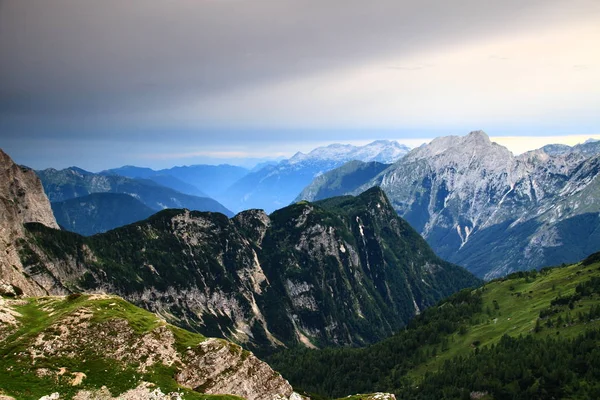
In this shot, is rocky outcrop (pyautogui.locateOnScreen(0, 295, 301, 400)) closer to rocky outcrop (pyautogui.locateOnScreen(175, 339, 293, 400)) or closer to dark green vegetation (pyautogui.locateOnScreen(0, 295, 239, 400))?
rocky outcrop (pyautogui.locateOnScreen(175, 339, 293, 400))

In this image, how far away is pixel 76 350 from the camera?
89.0 m

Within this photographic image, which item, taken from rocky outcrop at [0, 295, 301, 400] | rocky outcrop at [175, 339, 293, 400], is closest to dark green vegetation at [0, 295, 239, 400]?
rocky outcrop at [0, 295, 301, 400]

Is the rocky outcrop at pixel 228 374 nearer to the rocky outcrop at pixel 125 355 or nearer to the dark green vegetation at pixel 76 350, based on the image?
the rocky outcrop at pixel 125 355

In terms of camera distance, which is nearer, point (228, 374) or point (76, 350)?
point (76, 350)

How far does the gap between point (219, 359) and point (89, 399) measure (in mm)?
32201

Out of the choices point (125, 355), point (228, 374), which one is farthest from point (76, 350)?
point (228, 374)

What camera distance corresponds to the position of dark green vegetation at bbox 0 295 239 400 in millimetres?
78750

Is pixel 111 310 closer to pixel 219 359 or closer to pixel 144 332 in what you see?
pixel 144 332

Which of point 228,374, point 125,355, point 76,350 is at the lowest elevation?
point 228,374

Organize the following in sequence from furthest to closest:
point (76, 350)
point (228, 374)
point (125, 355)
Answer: point (228, 374) → point (125, 355) → point (76, 350)

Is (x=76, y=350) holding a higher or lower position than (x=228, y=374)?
higher

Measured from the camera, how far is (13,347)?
84562mm

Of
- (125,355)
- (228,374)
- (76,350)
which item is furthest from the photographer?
(228,374)

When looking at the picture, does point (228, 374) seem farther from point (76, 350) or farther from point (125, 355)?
point (76, 350)
